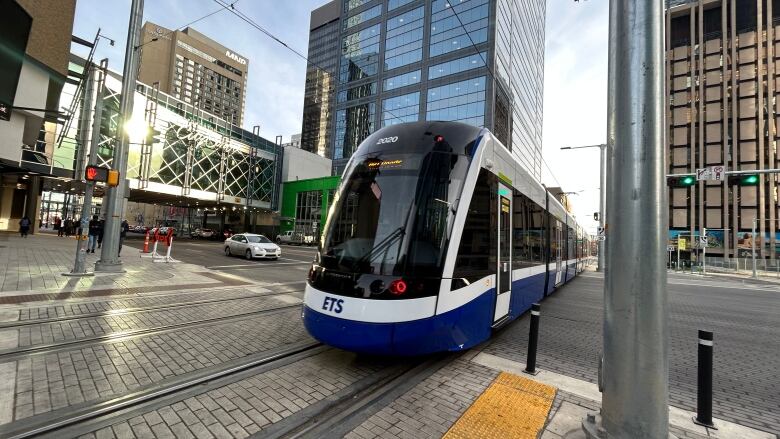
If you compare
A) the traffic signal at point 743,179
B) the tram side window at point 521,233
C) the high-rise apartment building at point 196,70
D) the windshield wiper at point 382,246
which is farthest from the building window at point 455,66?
the high-rise apartment building at point 196,70

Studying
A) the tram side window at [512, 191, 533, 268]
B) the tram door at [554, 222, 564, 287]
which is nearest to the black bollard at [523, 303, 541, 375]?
the tram side window at [512, 191, 533, 268]

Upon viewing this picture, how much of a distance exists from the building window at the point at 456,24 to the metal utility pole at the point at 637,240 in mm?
46861

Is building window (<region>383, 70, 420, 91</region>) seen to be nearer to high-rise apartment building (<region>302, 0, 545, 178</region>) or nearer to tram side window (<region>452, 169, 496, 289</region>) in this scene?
high-rise apartment building (<region>302, 0, 545, 178</region>)

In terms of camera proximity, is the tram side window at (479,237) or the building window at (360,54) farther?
the building window at (360,54)

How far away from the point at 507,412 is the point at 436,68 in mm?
51898

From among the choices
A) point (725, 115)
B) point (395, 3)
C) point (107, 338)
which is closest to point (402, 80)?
point (395, 3)

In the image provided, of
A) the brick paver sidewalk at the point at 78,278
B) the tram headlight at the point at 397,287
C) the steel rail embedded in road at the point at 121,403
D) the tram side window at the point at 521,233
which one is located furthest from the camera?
the brick paver sidewalk at the point at 78,278

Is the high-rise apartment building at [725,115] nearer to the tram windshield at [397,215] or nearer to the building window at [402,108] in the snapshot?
the building window at [402,108]

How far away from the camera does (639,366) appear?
2.50m

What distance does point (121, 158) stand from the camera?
11406mm

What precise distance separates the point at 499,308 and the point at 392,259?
241 cm

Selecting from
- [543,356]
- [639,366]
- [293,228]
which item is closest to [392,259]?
[639,366]

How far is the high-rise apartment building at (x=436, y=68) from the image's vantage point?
146 ft

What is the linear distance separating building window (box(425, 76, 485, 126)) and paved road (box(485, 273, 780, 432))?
1442 inches
